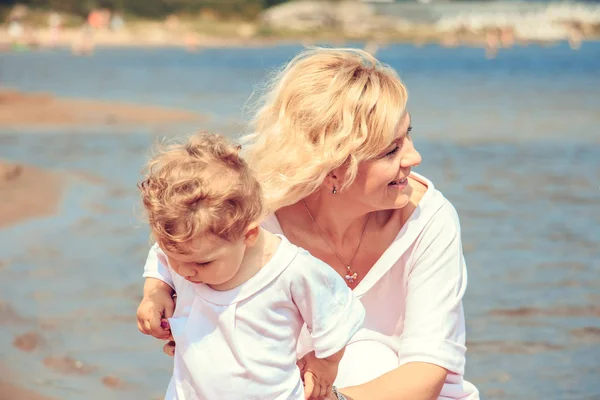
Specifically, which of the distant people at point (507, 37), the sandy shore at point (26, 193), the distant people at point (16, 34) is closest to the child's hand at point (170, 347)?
the sandy shore at point (26, 193)

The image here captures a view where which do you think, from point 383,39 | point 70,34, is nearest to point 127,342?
point 70,34

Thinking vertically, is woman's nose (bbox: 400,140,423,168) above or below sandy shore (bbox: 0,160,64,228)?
above

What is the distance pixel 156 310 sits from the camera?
8.52ft

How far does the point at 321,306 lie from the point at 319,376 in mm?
196

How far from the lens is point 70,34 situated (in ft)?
195

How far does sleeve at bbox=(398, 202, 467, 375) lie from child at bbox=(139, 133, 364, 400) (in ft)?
1.22

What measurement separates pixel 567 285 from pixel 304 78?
376cm

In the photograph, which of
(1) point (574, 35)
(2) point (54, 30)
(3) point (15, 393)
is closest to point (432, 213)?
(3) point (15, 393)

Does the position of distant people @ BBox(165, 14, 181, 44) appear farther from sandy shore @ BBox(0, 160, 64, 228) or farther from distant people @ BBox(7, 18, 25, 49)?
sandy shore @ BBox(0, 160, 64, 228)

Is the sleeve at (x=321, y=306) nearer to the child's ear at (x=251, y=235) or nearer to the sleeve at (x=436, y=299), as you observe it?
the child's ear at (x=251, y=235)

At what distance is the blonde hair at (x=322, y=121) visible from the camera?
8.71 feet

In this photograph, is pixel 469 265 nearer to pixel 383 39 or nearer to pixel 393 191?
pixel 393 191

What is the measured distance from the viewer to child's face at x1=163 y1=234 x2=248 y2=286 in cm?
223

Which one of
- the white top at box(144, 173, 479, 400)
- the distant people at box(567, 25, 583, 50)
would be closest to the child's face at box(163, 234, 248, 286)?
the white top at box(144, 173, 479, 400)
